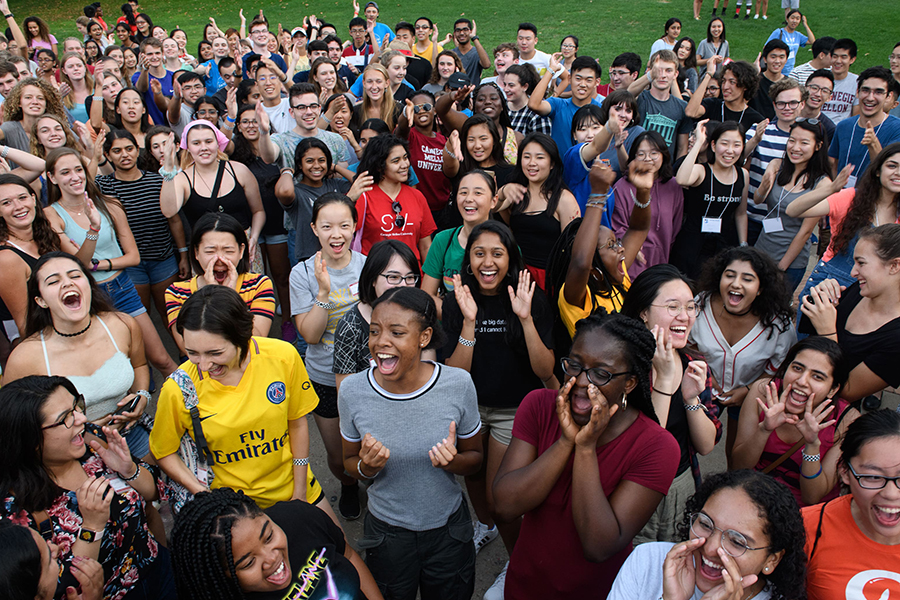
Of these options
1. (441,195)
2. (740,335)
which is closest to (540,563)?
(740,335)

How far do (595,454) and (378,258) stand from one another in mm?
1848

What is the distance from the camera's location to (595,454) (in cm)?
216

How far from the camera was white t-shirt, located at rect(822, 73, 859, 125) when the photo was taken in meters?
7.75

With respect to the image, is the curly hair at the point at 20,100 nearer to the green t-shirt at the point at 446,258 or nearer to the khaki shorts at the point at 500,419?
the green t-shirt at the point at 446,258

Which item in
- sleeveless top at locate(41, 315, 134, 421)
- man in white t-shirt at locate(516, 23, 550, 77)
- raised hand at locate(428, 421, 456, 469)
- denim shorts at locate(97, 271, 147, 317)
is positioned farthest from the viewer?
man in white t-shirt at locate(516, 23, 550, 77)

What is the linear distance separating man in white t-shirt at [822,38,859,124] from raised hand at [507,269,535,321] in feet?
21.5

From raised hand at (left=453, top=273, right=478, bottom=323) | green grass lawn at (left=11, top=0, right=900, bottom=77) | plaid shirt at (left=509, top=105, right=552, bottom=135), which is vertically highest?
green grass lawn at (left=11, top=0, right=900, bottom=77)

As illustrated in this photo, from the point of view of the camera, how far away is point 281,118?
6.70 meters

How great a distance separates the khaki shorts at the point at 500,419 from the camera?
136 inches

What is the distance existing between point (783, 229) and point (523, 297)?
3135 mm

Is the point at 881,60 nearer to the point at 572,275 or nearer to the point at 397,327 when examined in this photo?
the point at 572,275

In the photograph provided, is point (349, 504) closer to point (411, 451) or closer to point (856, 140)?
point (411, 451)

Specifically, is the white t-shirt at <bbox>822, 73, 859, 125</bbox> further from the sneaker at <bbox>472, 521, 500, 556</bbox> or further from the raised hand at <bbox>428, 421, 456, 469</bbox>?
the raised hand at <bbox>428, 421, 456, 469</bbox>

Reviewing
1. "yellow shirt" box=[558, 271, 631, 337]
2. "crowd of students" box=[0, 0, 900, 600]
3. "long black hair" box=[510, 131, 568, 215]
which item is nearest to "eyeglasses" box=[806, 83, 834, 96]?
"crowd of students" box=[0, 0, 900, 600]
